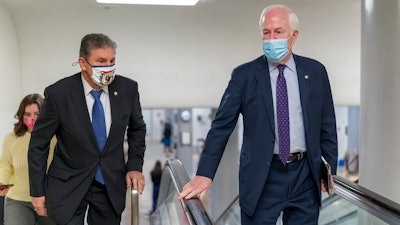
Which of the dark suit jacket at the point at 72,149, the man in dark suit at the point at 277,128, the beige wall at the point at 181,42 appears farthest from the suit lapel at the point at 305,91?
the beige wall at the point at 181,42

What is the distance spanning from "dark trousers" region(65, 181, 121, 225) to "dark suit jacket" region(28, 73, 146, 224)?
0.24 feet

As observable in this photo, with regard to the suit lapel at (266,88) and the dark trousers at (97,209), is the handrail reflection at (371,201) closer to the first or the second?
the suit lapel at (266,88)

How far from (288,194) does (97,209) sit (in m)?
Result: 1.25

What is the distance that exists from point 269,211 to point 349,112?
15.2 m

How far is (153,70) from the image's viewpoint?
6945mm

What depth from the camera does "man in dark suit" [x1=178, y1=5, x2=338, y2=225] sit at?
260 cm

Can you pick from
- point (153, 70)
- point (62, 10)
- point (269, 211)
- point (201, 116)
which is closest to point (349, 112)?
point (201, 116)

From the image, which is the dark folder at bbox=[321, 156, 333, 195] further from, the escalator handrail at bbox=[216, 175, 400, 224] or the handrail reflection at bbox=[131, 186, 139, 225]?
the handrail reflection at bbox=[131, 186, 139, 225]

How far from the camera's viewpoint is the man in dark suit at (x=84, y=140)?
112 inches

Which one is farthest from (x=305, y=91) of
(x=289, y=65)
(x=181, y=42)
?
(x=181, y=42)

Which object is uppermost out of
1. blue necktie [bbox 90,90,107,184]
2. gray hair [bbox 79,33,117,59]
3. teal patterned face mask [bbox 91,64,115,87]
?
gray hair [bbox 79,33,117,59]

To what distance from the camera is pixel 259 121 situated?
2.61 metres

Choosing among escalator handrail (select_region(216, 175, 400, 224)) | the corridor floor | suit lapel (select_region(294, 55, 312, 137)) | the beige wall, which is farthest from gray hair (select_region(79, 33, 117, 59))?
the corridor floor

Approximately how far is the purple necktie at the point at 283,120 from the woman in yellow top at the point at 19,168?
218 centimetres
